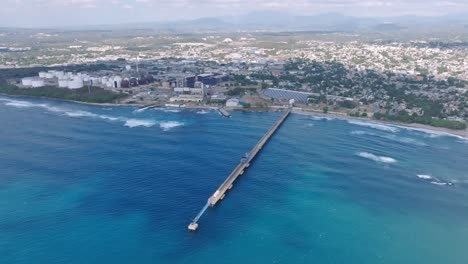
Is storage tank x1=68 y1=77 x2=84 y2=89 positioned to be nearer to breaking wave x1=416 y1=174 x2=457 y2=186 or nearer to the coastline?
the coastline

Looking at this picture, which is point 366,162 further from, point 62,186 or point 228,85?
point 228,85

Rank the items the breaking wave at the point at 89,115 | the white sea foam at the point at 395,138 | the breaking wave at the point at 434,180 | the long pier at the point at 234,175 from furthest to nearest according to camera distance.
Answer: the breaking wave at the point at 89,115
the white sea foam at the point at 395,138
the breaking wave at the point at 434,180
the long pier at the point at 234,175

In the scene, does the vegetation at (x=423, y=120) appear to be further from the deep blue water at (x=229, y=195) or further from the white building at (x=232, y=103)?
the white building at (x=232, y=103)

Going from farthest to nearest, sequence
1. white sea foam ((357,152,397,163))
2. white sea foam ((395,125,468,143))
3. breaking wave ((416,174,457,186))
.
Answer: white sea foam ((395,125,468,143)), white sea foam ((357,152,397,163)), breaking wave ((416,174,457,186))

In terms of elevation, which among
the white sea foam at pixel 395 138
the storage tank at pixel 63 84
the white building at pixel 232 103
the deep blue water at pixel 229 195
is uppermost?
the storage tank at pixel 63 84

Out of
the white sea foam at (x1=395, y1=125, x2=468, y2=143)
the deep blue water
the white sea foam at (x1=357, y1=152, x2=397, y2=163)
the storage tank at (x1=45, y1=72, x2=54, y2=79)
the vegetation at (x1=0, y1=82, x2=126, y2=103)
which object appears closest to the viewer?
the deep blue water

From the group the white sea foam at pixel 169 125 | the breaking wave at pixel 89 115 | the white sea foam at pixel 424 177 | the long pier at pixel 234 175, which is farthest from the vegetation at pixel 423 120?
the breaking wave at pixel 89 115

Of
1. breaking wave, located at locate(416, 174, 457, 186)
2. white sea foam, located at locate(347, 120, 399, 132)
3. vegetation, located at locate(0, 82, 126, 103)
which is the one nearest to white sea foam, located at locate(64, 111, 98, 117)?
vegetation, located at locate(0, 82, 126, 103)

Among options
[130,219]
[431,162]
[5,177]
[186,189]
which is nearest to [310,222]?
[186,189]
